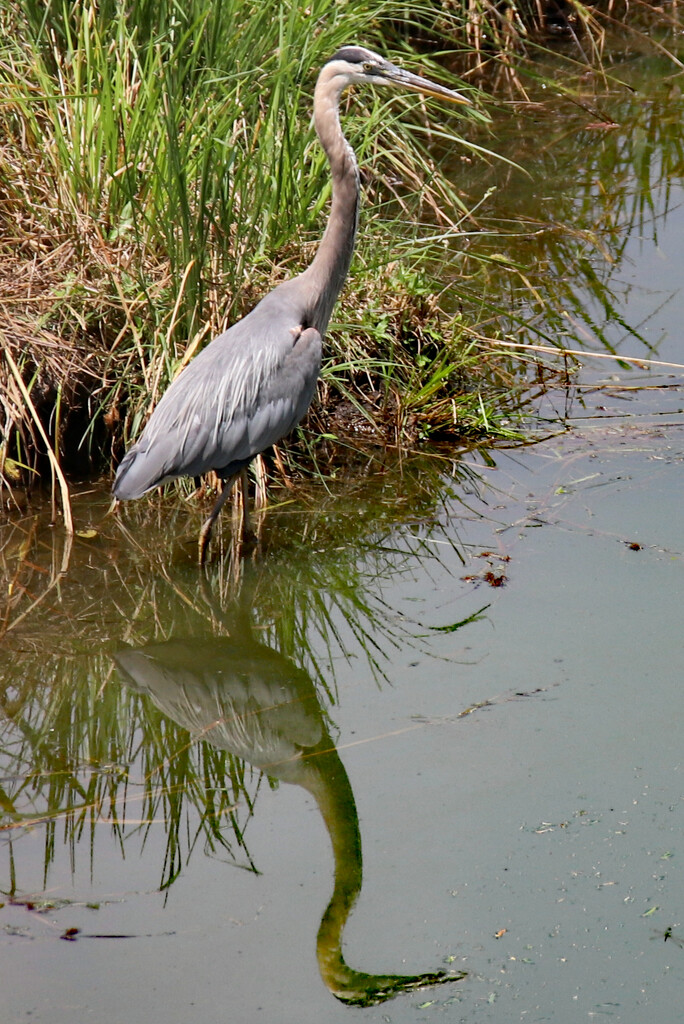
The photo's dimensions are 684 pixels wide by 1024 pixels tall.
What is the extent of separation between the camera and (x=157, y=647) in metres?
3.76

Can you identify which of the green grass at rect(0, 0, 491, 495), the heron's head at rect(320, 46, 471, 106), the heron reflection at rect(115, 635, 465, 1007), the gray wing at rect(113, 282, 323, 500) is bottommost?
the heron reflection at rect(115, 635, 465, 1007)

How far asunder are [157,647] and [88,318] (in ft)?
4.76

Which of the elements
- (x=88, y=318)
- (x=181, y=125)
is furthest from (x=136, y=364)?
(x=181, y=125)

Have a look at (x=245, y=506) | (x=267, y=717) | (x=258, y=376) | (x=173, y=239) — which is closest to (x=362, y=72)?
(x=173, y=239)

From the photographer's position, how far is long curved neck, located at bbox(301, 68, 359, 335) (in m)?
4.21

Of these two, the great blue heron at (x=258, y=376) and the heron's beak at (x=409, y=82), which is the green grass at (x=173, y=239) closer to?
the great blue heron at (x=258, y=376)

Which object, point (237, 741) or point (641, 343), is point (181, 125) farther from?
point (237, 741)

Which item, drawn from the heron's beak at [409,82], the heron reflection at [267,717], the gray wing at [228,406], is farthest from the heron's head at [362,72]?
the heron reflection at [267,717]

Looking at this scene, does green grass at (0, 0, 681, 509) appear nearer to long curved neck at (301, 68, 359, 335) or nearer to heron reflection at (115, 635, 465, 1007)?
long curved neck at (301, 68, 359, 335)

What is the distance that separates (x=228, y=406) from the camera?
4.03 meters

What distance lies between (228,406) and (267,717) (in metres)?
1.12

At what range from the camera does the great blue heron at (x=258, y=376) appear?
13.1 feet

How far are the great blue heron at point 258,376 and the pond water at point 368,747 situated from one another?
37 cm

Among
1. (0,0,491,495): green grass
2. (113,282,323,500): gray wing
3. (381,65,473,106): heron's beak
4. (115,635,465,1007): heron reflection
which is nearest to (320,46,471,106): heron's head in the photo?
(381,65,473,106): heron's beak
